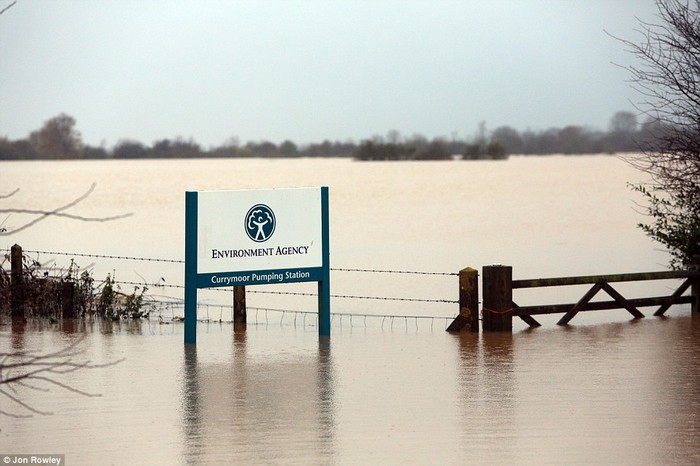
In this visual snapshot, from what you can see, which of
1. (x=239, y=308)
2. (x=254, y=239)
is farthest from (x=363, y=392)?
(x=239, y=308)

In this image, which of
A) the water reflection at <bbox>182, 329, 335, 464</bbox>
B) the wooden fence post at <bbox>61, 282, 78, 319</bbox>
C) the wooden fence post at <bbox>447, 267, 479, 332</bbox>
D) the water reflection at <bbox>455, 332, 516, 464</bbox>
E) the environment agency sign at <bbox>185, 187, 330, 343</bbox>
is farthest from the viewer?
the wooden fence post at <bbox>61, 282, 78, 319</bbox>

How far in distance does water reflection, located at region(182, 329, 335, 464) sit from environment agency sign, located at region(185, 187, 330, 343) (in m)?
1.20

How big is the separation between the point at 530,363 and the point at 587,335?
3.44 metres

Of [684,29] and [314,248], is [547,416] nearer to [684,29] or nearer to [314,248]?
[314,248]

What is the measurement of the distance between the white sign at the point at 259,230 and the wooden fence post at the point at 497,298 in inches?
109

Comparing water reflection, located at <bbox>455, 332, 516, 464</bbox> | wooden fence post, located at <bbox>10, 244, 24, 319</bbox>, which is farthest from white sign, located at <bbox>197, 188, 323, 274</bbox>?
wooden fence post, located at <bbox>10, 244, 24, 319</bbox>

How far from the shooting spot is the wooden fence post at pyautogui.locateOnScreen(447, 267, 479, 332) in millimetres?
19188

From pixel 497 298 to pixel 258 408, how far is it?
22.9 ft

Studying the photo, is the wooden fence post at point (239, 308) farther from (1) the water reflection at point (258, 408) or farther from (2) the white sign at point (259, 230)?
(1) the water reflection at point (258, 408)

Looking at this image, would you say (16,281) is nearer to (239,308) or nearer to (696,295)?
(239,308)

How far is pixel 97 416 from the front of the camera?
12953 millimetres

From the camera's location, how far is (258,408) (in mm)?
13445

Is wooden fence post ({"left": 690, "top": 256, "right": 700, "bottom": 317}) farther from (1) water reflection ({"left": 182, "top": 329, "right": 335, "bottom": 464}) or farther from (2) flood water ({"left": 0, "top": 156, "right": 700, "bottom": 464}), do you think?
(1) water reflection ({"left": 182, "top": 329, "right": 335, "bottom": 464})

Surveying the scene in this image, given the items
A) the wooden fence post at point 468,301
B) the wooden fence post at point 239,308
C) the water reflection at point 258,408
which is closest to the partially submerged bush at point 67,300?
the wooden fence post at point 239,308
